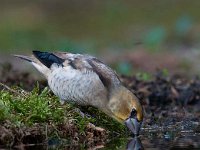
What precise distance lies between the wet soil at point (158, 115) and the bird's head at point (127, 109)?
234 mm

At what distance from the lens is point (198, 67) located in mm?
20078

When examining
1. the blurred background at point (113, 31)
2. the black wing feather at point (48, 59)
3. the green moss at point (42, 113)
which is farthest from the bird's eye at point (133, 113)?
the blurred background at point (113, 31)

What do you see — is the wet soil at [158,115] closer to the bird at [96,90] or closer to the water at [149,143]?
the water at [149,143]

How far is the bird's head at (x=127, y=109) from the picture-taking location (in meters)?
11.1

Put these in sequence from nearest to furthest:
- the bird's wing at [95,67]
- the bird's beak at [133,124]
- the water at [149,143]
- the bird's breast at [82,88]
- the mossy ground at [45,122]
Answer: the water at [149,143] < the mossy ground at [45,122] < the bird's beak at [133,124] < the bird's breast at [82,88] < the bird's wing at [95,67]

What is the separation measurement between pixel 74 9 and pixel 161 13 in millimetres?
3891

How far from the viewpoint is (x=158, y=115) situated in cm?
1375

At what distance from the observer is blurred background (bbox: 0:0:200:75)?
21.3 metres

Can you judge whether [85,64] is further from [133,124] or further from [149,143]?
[149,143]

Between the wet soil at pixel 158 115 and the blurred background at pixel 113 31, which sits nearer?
the wet soil at pixel 158 115

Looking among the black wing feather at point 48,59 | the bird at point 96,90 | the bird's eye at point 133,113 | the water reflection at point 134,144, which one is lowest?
the water reflection at point 134,144

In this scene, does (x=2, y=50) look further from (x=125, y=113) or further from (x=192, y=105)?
(x=125, y=113)

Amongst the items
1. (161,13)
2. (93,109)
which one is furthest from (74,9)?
(93,109)

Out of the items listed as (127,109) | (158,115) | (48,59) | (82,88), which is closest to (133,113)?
(127,109)
